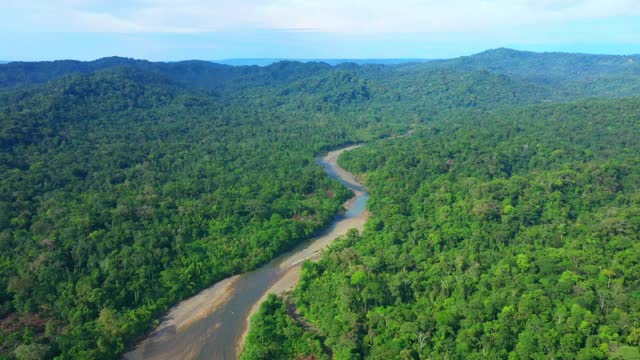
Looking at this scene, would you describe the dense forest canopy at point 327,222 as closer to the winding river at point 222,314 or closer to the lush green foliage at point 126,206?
the lush green foliage at point 126,206

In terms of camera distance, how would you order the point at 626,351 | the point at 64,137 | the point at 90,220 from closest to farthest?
1. the point at 626,351
2. the point at 90,220
3. the point at 64,137

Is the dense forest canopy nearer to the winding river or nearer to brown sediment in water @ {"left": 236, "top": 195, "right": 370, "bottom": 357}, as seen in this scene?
the winding river

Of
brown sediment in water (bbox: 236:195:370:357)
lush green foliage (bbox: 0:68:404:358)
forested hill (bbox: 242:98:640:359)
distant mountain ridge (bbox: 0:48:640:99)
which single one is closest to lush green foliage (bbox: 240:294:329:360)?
forested hill (bbox: 242:98:640:359)

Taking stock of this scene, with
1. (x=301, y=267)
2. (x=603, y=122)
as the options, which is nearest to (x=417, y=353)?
(x=301, y=267)

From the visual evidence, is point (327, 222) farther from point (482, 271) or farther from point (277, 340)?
point (277, 340)

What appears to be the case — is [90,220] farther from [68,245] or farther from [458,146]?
[458,146]

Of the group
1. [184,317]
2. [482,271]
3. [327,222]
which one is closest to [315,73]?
[327,222]

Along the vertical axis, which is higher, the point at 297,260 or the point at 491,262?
the point at 491,262
